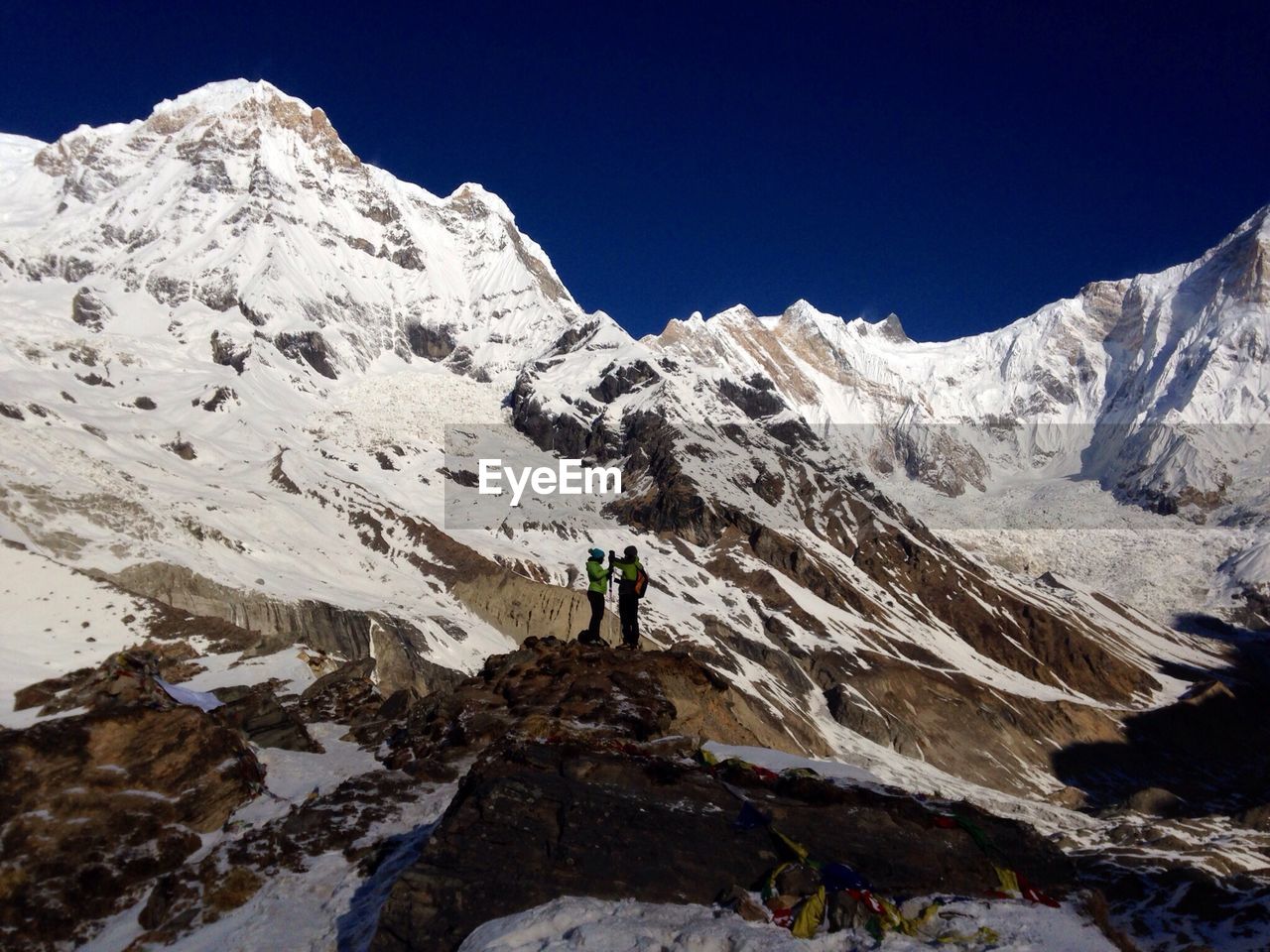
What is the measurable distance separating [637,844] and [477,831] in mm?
2027

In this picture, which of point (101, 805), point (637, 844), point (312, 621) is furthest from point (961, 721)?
point (101, 805)

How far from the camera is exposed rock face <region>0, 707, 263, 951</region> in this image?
12758 mm

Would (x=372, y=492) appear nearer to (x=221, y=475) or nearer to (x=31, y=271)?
(x=221, y=475)

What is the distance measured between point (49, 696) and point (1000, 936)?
64.6 ft

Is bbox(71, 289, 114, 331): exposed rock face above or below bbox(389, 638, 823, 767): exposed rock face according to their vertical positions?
above

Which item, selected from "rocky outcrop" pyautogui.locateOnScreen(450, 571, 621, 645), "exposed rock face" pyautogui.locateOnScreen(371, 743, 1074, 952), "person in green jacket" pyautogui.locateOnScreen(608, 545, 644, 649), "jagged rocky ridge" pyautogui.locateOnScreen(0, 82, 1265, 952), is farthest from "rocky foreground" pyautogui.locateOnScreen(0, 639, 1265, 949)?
"rocky outcrop" pyautogui.locateOnScreen(450, 571, 621, 645)

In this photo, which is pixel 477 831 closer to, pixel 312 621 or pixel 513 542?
pixel 312 621

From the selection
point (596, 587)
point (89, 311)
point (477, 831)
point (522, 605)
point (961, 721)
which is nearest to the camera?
point (477, 831)

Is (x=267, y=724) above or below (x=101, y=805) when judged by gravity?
above

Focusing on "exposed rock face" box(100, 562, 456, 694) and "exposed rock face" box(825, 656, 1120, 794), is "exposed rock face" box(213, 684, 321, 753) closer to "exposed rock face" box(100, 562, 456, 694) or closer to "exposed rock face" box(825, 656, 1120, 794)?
"exposed rock face" box(100, 562, 456, 694)

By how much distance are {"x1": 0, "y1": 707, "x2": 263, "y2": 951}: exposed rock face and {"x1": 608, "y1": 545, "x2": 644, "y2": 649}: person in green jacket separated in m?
9.15

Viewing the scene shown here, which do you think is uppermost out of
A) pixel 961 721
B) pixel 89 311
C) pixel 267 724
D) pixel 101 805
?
pixel 89 311

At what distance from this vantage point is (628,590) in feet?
72.8

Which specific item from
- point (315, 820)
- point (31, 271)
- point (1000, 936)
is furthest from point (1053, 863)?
point (31, 271)
